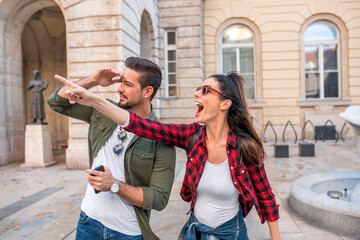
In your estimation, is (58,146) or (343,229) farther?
(58,146)

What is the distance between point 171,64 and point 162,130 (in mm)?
11410

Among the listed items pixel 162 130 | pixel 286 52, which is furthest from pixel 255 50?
pixel 162 130

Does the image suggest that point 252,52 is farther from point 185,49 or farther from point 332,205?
point 332,205

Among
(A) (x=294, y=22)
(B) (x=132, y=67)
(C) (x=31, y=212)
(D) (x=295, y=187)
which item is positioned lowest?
(C) (x=31, y=212)

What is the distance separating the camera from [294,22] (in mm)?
13430

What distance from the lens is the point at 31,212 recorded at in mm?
4707

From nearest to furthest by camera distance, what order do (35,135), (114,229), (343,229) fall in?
1. (114,229)
2. (343,229)
3. (35,135)

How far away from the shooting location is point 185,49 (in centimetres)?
1250

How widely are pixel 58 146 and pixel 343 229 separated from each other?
12207 millimetres

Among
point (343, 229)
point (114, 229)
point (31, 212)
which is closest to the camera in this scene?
point (114, 229)

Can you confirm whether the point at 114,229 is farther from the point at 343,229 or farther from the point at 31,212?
the point at 31,212

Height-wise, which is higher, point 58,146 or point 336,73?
point 336,73

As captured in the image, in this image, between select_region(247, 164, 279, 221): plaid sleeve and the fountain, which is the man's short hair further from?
the fountain

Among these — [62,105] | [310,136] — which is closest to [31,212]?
[62,105]
